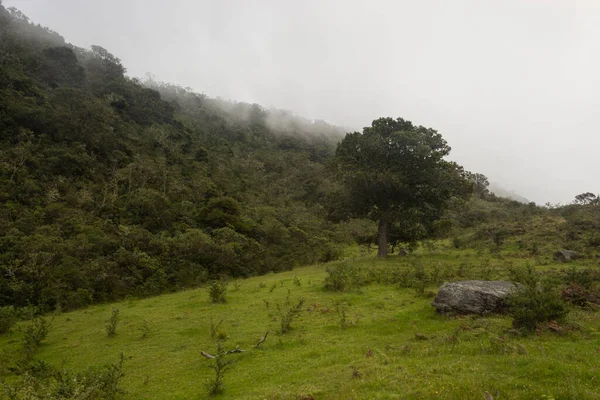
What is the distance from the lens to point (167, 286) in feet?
96.8

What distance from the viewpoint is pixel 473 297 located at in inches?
592

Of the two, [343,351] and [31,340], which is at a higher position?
[343,351]

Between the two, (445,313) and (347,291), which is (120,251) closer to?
(347,291)

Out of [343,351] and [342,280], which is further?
[342,280]

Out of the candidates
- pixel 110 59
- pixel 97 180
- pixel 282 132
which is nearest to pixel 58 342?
pixel 97 180

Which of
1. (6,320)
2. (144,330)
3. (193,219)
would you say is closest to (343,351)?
(144,330)

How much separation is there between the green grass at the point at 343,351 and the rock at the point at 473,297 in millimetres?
779

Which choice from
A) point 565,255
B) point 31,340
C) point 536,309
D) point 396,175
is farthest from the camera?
point 396,175

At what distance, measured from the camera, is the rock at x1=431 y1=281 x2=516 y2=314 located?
582 inches

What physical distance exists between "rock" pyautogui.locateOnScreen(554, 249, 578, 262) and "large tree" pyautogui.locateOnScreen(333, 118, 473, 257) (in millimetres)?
8917

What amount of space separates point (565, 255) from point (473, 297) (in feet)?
64.2

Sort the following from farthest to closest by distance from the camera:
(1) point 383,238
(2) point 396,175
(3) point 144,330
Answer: (1) point 383,238
(2) point 396,175
(3) point 144,330

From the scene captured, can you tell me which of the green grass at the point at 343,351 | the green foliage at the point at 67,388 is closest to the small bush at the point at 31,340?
the green grass at the point at 343,351

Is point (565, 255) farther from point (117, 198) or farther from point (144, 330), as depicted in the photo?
point (117, 198)
